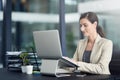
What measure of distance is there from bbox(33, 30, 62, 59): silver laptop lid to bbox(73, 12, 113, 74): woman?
24 cm

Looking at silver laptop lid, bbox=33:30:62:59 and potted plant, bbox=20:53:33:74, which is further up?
silver laptop lid, bbox=33:30:62:59

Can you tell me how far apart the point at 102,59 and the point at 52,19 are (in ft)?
7.43

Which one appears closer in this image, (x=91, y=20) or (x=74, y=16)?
(x=91, y=20)

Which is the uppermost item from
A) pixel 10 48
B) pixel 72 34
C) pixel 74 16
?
pixel 74 16

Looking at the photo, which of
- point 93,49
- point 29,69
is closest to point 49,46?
point 29,69

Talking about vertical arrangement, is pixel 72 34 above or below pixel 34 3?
below

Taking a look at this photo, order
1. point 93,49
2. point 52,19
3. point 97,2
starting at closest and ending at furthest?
point 93,49
point 97,2
point 52,19

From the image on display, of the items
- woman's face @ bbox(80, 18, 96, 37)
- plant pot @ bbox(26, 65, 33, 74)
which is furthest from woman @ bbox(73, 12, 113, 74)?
plant pot @ bbox(26, 65, 33, 74)

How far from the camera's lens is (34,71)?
2643 millimetres

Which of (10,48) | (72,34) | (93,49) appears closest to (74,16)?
(72,34)

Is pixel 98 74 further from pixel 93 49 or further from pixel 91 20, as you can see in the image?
pixel 91 20

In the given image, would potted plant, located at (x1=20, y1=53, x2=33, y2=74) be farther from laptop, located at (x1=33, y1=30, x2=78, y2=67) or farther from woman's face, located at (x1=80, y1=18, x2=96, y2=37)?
woman's face, located at (x1=80, y1=18, x2=96, y2=37)

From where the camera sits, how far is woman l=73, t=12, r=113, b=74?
239cm

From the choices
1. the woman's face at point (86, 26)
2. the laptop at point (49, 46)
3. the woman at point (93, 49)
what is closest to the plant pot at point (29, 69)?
the laptop at point (49, 46)
